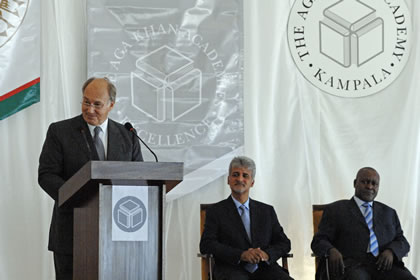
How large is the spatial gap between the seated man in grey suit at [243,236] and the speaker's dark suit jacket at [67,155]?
1.40 metres

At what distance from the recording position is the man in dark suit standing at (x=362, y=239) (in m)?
4.86

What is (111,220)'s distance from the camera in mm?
2584

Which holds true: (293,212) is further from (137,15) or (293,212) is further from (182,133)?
(137,15)

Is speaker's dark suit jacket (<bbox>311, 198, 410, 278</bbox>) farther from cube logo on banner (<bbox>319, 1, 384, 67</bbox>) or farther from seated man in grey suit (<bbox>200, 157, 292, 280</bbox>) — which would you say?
cube logo on banner (<bbox>319, 1, 384, 67</bbox>)

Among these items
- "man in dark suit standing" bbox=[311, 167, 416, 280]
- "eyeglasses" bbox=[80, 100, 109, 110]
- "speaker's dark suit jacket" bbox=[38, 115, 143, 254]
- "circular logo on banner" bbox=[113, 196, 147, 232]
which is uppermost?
"eyeglasses" bbox=[80, 100, 109, 110]

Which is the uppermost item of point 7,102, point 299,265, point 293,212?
point 7,102

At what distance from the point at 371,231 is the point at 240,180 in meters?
0.98

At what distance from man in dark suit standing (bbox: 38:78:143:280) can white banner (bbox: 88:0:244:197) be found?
192 cm

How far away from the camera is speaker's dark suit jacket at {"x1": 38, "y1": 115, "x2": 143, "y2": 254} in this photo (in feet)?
10.7

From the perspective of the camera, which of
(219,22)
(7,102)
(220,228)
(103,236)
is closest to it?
(103,236)

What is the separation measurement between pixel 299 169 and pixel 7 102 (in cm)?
221

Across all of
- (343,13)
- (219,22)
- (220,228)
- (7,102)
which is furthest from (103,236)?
(343,13)

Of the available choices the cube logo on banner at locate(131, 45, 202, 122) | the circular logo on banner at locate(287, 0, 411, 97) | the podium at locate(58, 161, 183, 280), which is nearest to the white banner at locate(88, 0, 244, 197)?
the cube logo on banner at locate(131, 45, 202, 122)

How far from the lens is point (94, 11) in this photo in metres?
5.36
